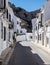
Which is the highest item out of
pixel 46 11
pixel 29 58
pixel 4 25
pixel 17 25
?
pixel 46 11

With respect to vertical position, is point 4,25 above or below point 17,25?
above

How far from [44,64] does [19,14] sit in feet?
300

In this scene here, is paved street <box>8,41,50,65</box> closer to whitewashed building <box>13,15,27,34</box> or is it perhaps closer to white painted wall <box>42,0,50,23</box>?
white painted wall <box>42,0,50,23</box>

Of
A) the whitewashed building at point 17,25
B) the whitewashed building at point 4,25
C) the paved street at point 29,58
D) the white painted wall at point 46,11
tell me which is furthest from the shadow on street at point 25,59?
the whitewashed building at point 17,25

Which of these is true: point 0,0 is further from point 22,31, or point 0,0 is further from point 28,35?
point 22,31

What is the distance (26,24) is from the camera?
326 ft

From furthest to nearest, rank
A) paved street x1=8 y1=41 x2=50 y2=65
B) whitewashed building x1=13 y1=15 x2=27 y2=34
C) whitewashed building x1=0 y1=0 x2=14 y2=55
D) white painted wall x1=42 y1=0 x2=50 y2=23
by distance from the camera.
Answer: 1. whitewashed building x1=13 y1=15 x2=27 y2=34
2. white painted wall x1=42 y1=0 x2=50 y2=23
3. paved street x1=8 y1=41 x2=50 y2=65
4. whitewashed building x1=0 y1=0 x2=14 y2=55

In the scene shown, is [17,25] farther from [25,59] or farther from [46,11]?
[25,59]

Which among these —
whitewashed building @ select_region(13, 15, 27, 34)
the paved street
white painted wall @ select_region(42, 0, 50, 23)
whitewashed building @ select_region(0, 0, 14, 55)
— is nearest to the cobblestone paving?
the paved street

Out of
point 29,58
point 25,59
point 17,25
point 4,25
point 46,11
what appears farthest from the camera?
point 17,25

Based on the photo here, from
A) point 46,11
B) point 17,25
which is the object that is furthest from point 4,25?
point 17,25

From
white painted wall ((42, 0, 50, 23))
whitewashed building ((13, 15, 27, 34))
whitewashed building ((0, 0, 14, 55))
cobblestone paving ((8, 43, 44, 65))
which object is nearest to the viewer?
whitewashed building ((0, 0, 14, 55))

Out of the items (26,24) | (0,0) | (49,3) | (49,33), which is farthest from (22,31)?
(0,0)

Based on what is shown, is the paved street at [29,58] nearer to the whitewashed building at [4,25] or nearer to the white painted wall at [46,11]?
the whitewashed building at [4,25]
